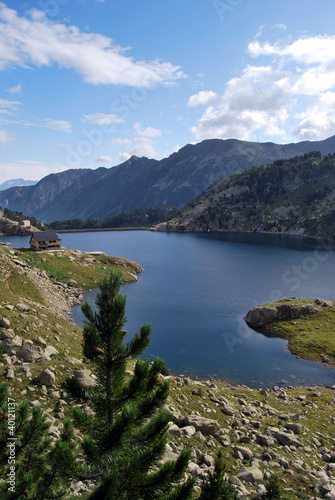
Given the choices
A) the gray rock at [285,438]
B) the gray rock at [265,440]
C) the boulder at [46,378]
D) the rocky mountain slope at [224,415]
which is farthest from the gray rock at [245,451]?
the boulder at [46,378]

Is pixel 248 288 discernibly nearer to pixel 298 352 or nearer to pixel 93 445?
pixel 298 352

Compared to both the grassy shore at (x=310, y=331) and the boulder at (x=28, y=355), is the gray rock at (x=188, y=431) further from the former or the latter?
the grassy shore at (x=310, y=331)

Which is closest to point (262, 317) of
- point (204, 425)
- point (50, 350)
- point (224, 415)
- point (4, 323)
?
point (224, 415)

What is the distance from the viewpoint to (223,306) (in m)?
68.0

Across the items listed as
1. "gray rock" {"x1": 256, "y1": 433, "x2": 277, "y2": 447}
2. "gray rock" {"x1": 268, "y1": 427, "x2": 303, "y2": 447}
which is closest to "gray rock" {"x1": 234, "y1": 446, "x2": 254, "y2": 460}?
"gray rock" {"x1": 256, "y1": 433, "x2": 277, "y2": 447}

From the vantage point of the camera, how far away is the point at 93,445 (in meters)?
8.13

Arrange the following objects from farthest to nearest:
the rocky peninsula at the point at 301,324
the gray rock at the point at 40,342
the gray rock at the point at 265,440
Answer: the rocky peninsula at the point at 301,324, the gray rock at the point at 40,342, the gray rock at the point at 265,440

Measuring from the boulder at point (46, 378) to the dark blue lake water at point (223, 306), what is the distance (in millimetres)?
23602

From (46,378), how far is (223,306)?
5244 cm

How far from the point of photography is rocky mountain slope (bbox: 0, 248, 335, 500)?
56.7ft

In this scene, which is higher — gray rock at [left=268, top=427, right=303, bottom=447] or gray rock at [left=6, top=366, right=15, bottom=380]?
gray rock at [left=6, top=366, right=15, bottom=380]

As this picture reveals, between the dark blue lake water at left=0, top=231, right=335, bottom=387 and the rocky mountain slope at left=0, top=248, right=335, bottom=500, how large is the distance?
519 cm

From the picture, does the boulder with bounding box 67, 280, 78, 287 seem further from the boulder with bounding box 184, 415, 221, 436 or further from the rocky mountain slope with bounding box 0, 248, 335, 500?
the boulder with bounding box 184, 415, 221, 436

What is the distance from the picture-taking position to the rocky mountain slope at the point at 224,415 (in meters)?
17.3
